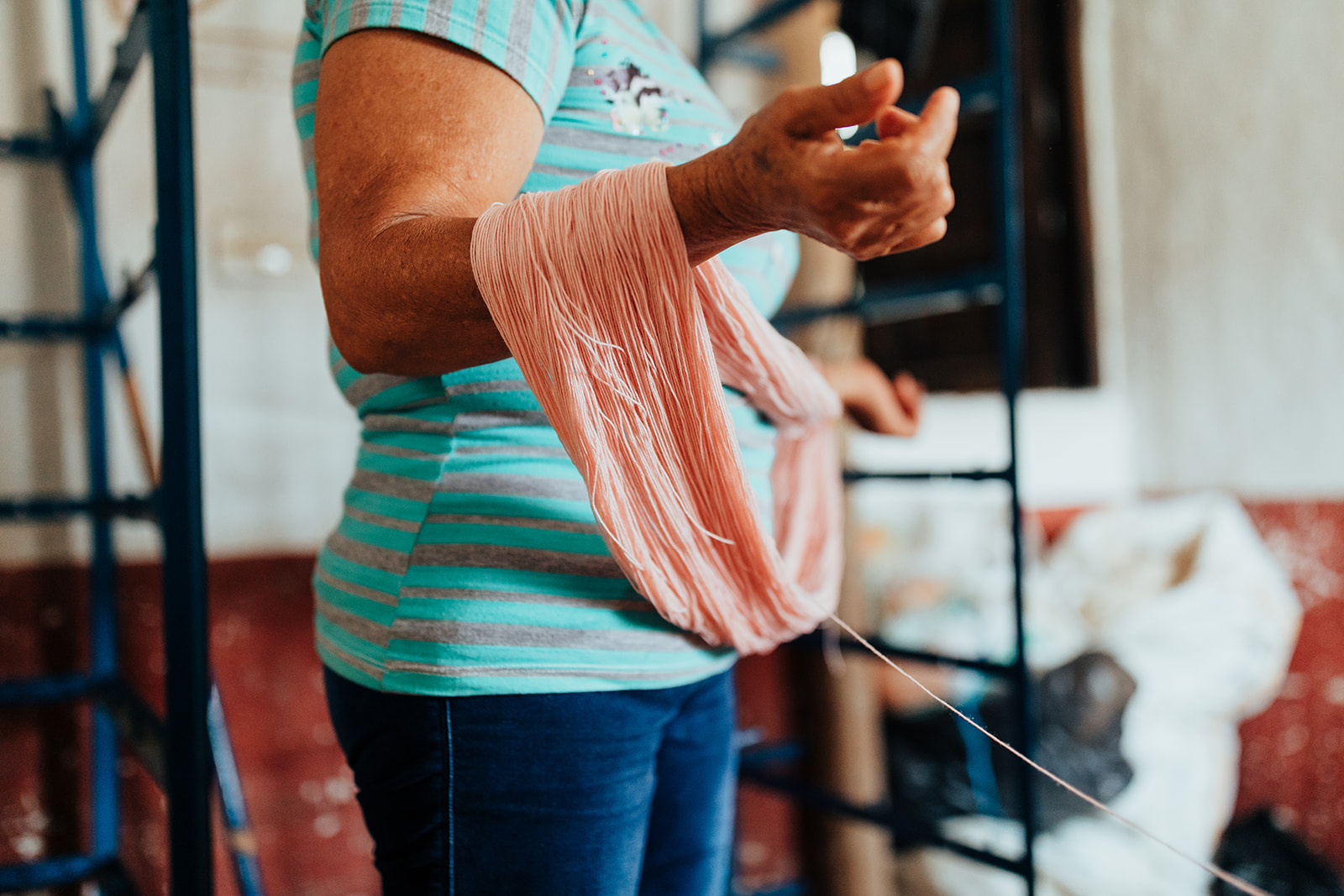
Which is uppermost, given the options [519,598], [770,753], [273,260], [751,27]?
[751,27]

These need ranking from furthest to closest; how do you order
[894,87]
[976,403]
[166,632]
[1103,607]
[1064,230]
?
[1064,230] < [976,403] < [1103,607] < [166,632] < [894,87]

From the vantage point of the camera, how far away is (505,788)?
1.69 feet

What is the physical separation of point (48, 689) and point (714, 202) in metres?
1.13

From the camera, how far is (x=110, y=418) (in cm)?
123

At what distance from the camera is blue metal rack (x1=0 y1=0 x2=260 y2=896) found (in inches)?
28.8

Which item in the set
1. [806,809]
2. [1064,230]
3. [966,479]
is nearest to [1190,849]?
[806,809]

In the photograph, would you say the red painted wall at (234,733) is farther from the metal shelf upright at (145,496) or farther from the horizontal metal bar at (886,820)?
the horizontal metal bar at (886,820)

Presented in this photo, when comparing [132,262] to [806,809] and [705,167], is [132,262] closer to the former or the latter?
[705,167]

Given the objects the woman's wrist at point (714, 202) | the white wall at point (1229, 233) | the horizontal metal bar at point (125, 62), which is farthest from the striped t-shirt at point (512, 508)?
the white wall at point (1229, 233)

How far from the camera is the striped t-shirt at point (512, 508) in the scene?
1.69 ft

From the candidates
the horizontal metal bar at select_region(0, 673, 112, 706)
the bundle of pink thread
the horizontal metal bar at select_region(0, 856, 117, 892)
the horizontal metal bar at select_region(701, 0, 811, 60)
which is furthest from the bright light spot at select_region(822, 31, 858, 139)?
the horizontal metal bar at select_region(0, 856, 117, 892)

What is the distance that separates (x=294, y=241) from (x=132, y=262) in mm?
216

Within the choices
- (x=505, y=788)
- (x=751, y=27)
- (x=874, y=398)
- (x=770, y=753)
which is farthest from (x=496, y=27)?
(x=770, y=753)

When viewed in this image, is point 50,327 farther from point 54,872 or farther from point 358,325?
point 358,325
